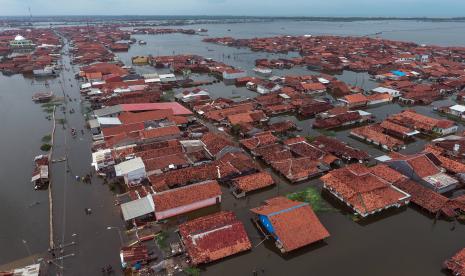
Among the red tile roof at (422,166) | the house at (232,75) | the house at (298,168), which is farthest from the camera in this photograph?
the house at (232,75)

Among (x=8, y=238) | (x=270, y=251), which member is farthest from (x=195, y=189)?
(x=8, y=238)

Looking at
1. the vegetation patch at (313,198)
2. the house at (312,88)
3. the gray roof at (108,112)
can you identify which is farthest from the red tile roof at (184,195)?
the house at (312,88)

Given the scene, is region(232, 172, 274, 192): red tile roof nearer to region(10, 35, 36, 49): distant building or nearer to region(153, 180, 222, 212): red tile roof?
region(153, 180, 222, 212): red tile roof

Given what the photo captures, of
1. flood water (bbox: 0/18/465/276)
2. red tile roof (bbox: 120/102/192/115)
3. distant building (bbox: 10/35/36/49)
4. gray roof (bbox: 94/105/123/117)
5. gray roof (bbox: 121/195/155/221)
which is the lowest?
flood water (bbox: 0/18/465/276)

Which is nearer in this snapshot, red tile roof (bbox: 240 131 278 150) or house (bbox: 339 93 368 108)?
red tile roof (bbox: 240 131 278 150)

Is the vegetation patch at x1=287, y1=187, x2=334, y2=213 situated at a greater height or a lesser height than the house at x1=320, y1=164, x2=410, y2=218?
lesser

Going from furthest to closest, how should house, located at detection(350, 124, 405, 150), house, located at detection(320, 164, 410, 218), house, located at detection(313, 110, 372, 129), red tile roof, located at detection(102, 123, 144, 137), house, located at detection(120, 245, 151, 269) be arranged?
house, located at detection(313, 110, 372, 129) < red tile roof, located at detection(102, 123, 144, 137) < house, located at detection(350, 124, 405, 150) < house, located at detection(320, 164, 410, 218) < house, located at detection(120, 245, 151, 269)

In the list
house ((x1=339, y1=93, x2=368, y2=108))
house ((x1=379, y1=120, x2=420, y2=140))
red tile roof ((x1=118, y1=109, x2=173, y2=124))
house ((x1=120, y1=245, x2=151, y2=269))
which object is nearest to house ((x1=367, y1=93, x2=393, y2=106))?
house ((x1=339, y1=93, x2=368, y2=108))

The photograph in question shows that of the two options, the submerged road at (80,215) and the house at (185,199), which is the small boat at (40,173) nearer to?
the submerged road at (80,215)

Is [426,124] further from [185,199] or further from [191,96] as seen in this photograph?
[191,96]
